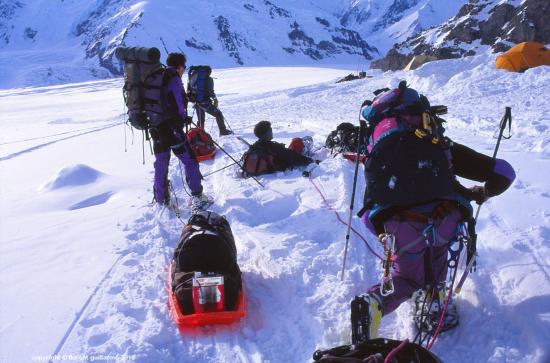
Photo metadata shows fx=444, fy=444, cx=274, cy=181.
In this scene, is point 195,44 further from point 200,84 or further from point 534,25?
point 200,84

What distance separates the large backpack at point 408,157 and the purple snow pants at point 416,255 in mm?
148

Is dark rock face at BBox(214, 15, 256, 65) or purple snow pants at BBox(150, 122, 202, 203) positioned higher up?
dark rock face at BBox(214, 15, 256, 65)

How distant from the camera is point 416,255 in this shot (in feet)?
8.63

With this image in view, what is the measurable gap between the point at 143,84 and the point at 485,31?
3125 cm

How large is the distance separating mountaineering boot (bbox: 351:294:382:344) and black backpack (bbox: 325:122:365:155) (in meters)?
4.64

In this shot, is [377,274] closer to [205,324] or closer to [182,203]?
[205,324]

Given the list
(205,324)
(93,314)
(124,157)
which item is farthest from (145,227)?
(124,157)

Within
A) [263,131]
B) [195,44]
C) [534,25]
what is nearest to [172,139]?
[263,131]

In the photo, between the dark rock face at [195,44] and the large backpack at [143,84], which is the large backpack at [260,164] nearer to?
the large backpack at [143,84]

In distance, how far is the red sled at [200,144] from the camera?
819cm

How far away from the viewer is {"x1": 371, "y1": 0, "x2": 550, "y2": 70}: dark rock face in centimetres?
2600

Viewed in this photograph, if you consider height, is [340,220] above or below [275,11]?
below

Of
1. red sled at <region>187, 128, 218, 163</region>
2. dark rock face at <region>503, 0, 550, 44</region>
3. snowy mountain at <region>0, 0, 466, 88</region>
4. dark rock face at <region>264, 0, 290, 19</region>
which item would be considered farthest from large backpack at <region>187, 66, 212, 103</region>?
dark rock face at <region>264, 0, 290, 19</region>

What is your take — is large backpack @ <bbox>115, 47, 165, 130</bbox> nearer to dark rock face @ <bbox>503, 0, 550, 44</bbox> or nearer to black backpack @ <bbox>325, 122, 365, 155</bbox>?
black backpack @ <bbox>325, 122, 365, 155</bbox>
